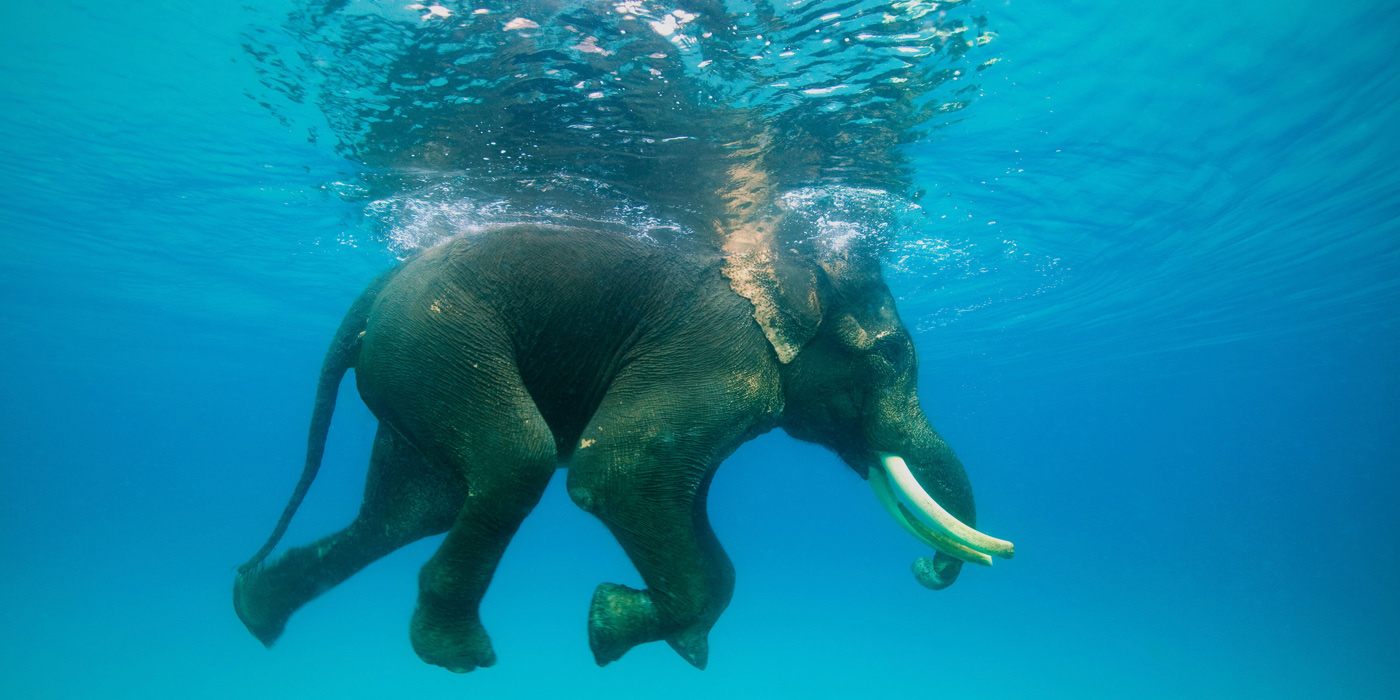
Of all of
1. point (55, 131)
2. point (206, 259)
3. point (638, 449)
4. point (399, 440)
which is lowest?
point (206, 259)

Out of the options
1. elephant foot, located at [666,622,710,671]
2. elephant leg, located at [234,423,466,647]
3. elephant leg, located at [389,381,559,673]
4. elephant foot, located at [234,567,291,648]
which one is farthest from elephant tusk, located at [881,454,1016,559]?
elephant foot, located at [234,567,291,648]

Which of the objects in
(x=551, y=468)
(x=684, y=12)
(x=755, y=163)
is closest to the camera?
(x=551, y=468)

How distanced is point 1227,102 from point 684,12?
25.6 ft

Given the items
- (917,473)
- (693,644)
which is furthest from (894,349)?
(693,644)

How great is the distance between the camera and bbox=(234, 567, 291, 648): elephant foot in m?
3.52

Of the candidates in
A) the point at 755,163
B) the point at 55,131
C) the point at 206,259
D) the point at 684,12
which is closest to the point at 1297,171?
the point at 755,163

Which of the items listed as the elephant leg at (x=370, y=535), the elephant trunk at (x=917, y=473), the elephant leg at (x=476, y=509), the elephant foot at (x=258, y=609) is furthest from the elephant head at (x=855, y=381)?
the elephant foot at (x=258, y=609)

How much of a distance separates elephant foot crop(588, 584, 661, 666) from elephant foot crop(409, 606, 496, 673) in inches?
15.6

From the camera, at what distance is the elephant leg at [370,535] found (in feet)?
11.1

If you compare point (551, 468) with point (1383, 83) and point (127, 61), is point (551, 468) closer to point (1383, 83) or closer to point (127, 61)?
point (127, 61)

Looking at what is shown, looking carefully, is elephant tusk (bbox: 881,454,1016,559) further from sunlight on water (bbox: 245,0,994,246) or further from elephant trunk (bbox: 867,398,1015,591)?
sunlight on water (bbox: 245,0,994,246)

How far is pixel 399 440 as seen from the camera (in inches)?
133

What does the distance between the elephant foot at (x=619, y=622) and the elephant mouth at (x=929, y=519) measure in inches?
60.0

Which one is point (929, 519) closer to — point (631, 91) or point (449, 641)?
point (449, 641)
